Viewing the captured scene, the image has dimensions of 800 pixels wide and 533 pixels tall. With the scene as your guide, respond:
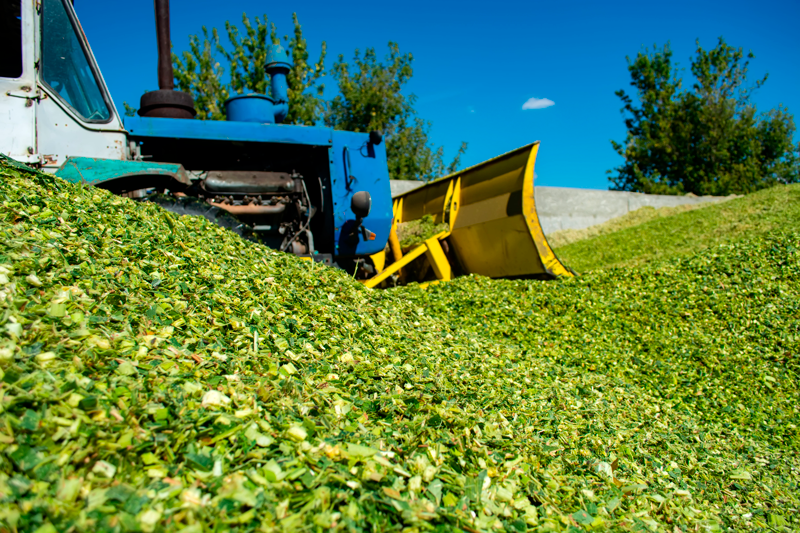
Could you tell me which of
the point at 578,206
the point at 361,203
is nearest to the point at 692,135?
the point at 578,206

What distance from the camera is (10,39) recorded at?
358cm

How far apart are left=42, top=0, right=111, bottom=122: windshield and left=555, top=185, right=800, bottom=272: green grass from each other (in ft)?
21.9

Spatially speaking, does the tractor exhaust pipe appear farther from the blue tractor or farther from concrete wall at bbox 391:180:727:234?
concrete wall at bbox 391:180:727:234

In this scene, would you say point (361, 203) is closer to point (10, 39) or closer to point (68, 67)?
point (68, 67)

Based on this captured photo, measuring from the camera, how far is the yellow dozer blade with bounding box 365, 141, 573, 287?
18.3 ft

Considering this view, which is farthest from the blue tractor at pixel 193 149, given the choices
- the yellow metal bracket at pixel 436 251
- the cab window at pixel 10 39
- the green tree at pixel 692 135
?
the green tree at pixel 692 135

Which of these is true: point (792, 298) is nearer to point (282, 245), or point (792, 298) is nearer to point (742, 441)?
point (742, 441)

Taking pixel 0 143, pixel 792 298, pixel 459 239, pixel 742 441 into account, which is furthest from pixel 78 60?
pixel 792 298

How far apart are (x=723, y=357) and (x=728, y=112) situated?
910 inches

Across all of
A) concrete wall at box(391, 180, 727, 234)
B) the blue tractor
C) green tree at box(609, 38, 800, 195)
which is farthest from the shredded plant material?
green tree at box(609, 38, 800, 195)

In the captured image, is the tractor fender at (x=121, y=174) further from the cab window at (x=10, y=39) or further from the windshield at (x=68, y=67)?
the cab window at (x=10, y=39)

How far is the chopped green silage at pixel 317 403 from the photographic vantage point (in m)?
1.42

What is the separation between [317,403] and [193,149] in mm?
3620

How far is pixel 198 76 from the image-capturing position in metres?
12.5
